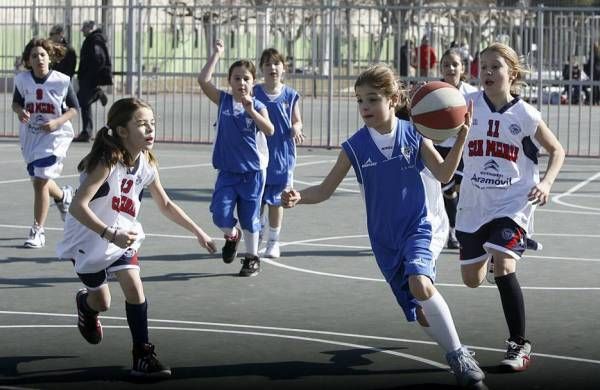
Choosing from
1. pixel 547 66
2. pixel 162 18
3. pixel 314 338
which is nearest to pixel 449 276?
pixel 314 338

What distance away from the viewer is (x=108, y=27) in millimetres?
26938

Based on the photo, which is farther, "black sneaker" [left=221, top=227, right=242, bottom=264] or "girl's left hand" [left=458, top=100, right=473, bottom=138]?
"black sneaker" [left=221, top=227, right=242, bottom=264]

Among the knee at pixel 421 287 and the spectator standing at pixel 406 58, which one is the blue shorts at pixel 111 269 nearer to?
the knee at pixel 421 287

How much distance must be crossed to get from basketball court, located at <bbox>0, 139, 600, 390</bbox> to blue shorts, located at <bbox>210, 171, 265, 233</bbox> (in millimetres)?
424

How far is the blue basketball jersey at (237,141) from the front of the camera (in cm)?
1220

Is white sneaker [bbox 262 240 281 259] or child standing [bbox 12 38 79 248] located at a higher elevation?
child standing [bbox 12 38 79 248]

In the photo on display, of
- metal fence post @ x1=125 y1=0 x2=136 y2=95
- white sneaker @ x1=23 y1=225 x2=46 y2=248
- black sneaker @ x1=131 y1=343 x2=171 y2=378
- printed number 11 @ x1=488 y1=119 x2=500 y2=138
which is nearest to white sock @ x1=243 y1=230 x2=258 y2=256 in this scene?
white sneaker @ x1=23 y1=225 x2=46 y2=248

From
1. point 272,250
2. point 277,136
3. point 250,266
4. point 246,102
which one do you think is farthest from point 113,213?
A: point 277,136

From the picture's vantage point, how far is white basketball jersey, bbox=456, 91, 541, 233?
8891mm

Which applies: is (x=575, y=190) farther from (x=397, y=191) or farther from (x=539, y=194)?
(x=397, y=191)

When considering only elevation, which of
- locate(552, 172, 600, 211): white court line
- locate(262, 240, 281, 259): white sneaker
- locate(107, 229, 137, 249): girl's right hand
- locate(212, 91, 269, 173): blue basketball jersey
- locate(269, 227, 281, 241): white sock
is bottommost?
locate(552, 172, 600, 211): white court line

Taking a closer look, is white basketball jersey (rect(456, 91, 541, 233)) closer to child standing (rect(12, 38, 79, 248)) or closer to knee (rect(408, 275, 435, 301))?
knee (rect(408, 275, 435, 301))

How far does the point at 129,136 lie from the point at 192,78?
18717 mm

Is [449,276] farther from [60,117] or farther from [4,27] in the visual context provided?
[4,27]
